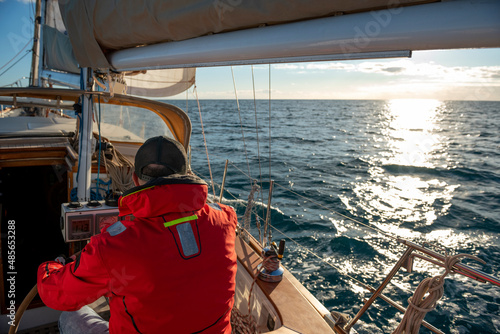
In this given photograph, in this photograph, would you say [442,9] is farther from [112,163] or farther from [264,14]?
[112,163]

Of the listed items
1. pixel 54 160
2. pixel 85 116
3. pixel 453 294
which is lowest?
pixel 453 294

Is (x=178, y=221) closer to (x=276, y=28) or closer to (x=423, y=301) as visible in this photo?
(x=276, y=28)

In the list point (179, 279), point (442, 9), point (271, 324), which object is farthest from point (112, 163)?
point (442, 9)

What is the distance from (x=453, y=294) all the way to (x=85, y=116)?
5.27 m

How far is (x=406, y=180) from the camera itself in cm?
1122

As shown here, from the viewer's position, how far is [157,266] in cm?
111

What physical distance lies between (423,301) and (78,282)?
4.93 ft

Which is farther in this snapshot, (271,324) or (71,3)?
(271,324)

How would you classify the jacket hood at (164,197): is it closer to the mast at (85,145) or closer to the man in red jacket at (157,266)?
the man in red jacket at (157,266)

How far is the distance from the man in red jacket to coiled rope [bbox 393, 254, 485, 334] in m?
0.94

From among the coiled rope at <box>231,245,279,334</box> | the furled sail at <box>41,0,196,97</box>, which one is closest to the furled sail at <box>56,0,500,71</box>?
the coiled rope at <box>231,245,279,334</box>

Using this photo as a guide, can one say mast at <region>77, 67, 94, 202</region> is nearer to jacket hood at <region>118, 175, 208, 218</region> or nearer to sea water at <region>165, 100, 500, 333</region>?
sea water at <region>165, 100, 500, 333</region>

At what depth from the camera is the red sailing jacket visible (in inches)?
43.0

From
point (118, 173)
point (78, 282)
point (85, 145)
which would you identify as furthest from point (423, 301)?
point (118, 173)
